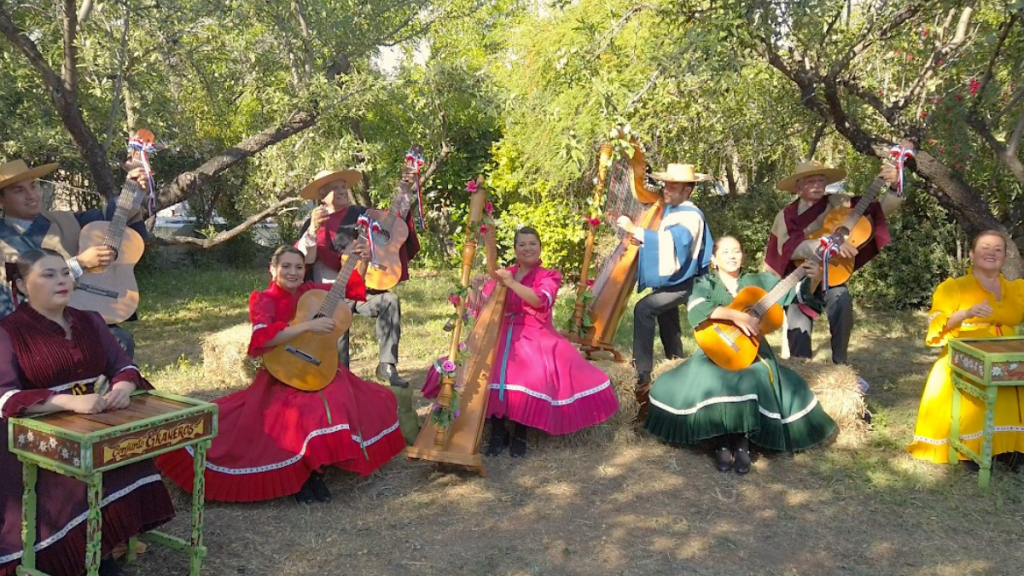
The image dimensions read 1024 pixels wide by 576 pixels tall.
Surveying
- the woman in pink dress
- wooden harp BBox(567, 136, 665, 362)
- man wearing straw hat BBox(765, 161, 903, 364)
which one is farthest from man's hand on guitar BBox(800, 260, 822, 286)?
the woman in pink dress

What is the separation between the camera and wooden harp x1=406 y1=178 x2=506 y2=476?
15.3 ft

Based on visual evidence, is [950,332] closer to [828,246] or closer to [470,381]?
[828,246]

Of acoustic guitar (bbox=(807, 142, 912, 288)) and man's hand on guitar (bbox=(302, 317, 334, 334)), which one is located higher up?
acoustic guitar (bbox=(807, 142, 912, 288))

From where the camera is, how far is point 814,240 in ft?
19.6

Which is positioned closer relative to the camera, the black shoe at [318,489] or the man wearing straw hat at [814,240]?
the black shoe at [318,489]

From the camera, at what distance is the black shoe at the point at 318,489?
4.55 m

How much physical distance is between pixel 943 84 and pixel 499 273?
5.21 meters

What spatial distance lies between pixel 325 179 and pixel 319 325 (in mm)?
1832

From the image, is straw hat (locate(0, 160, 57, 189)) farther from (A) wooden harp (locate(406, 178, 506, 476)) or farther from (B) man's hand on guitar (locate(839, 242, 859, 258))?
(B) man's hand on guitar (locate(839, 242, 859, 258))

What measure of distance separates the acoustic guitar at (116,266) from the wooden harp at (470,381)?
6.22 ft

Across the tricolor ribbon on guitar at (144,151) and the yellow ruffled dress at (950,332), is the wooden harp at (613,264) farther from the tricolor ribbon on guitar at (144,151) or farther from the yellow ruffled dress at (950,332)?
the tricolor ribbon on guitar at (144,151)

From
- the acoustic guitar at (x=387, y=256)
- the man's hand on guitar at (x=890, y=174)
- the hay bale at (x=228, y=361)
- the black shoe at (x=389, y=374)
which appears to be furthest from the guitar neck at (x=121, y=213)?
the man's hand on guitar at (x=890, y=174)

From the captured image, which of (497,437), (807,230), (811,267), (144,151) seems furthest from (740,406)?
(144,151)

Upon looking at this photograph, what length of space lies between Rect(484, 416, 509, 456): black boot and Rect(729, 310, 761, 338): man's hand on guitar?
156 cm
